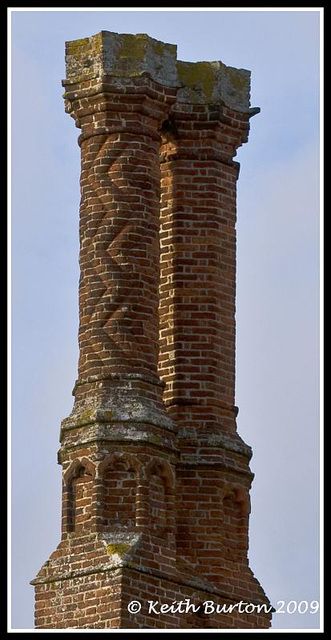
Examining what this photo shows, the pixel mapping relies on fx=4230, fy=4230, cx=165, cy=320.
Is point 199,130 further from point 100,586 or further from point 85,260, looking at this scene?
point 100,586

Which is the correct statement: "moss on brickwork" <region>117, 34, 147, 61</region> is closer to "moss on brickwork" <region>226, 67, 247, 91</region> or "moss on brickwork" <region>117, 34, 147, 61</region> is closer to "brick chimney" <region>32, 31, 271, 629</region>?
"brick chimney" <region>32, 31, 271, 629</region>

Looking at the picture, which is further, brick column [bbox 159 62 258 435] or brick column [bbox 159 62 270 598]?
brick column [bbox 159 62 258 435]

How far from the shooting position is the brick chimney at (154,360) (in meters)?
36.2

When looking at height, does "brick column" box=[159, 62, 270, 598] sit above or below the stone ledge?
below

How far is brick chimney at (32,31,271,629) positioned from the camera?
36156 millimetres

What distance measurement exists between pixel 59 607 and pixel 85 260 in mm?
3239

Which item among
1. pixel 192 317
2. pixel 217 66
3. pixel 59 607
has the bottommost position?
pixel 59 607

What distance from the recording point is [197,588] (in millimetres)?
36469

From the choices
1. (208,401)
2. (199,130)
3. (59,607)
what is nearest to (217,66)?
(199,130)
